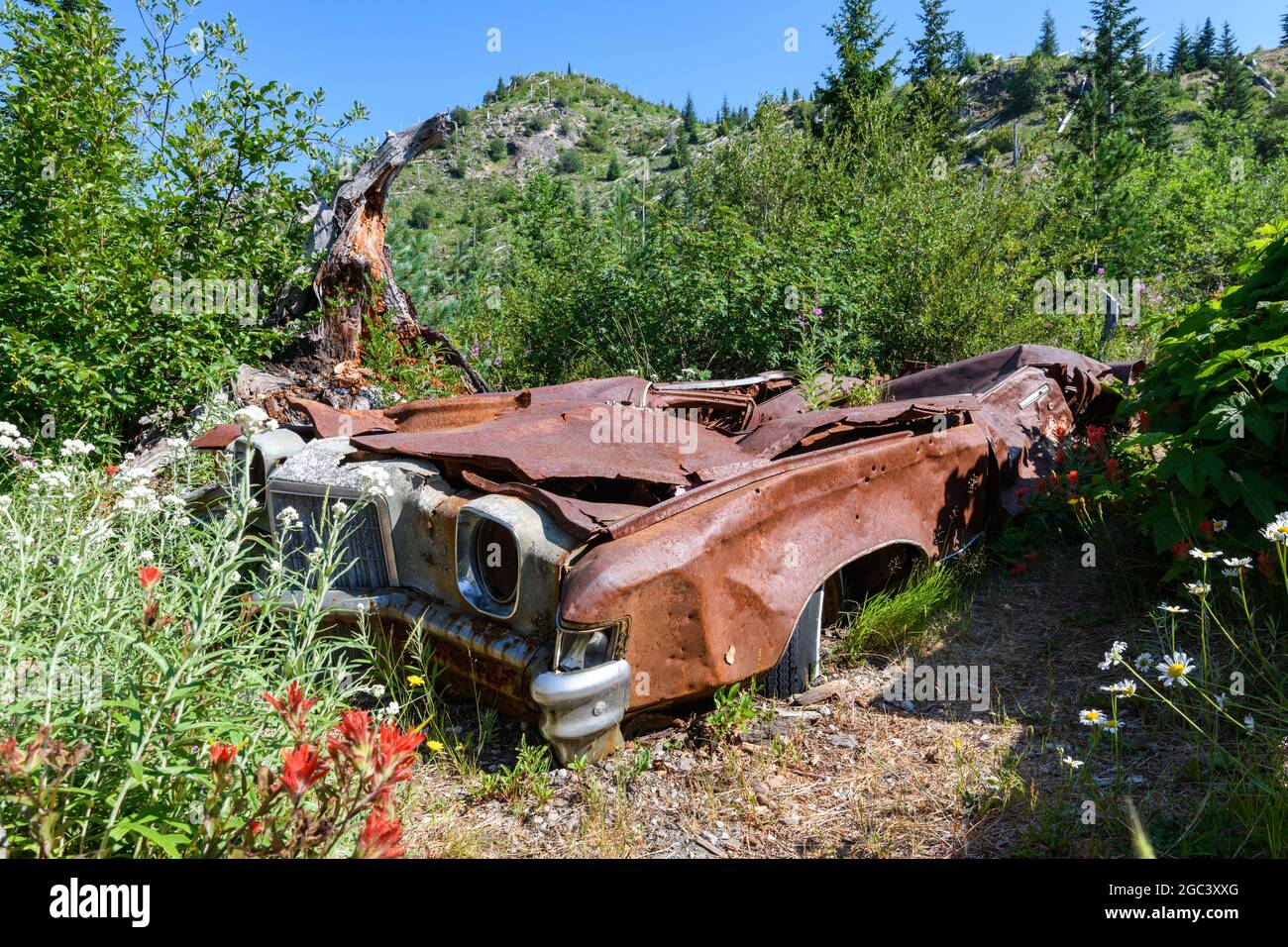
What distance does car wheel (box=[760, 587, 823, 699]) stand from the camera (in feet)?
10.5

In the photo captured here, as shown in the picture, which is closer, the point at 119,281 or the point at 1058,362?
the point at 1058,362

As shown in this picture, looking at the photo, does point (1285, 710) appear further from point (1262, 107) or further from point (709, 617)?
point (1262, 107)

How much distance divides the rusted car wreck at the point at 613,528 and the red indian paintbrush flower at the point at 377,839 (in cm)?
92

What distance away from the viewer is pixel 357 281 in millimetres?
7238

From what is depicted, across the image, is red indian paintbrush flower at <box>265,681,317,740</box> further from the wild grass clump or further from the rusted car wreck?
the wild grass clump

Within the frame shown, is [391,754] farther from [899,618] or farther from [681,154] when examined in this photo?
[681,154]

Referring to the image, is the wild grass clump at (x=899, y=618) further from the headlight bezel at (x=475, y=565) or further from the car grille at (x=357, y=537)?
the car grille at (x=357, y=537)

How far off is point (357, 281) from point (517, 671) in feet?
18.2

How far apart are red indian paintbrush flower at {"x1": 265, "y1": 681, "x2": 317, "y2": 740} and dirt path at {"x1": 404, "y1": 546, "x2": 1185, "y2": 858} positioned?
0.88 metres

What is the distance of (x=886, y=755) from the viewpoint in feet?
9.66

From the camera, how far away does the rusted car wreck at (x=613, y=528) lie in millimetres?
2613

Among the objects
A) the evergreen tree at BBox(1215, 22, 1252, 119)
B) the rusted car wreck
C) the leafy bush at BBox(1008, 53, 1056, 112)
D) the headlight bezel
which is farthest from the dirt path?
the leafy bush at BBox(1008, 53, 1056, 112)

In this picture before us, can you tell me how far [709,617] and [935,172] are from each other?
27.4ft
